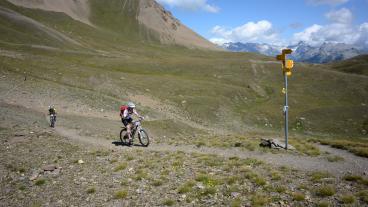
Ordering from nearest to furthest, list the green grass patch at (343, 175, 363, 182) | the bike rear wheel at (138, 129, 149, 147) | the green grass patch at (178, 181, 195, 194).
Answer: the green grass patch at (178, 181, 195, 194), the green grass patch at (343, 175, 363, 182), the bike rear wheel at (138, 129, 149, 147)

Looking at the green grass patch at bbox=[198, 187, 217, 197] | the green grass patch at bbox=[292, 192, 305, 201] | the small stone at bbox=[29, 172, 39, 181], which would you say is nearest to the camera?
the green grass patch at bbox=[292, 192, 305, 201]

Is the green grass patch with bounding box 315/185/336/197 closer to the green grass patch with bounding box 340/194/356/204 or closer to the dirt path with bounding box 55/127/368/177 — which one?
the green grass patch with bounding box 340/194/356/204

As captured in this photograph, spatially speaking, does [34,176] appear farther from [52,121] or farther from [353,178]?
[52,121]

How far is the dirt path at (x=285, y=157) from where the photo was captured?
15.9m

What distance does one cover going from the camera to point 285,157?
18.8 metres

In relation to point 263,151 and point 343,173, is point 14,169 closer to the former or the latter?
point 263,151

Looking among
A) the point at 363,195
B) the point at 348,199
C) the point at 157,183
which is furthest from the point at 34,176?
the point at 363,195

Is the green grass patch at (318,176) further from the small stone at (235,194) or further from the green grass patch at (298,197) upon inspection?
the small stone at (235,194)

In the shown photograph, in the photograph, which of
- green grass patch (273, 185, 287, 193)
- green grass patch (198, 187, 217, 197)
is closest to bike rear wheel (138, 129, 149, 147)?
green grass patch (198, 187, 217, 197)

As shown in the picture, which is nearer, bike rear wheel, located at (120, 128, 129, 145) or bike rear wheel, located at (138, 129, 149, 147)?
bike rear wheel, located at (138, 129, 149, 147)

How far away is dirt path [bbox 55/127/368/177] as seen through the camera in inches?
625

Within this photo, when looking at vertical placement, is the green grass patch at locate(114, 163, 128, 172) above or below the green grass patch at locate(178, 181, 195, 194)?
above

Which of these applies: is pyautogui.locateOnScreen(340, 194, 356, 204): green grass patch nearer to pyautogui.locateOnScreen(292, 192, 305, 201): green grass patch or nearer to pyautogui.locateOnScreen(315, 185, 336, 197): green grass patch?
pyautogui.locateOnScreen(315, 185, 336, 197): green grass patch

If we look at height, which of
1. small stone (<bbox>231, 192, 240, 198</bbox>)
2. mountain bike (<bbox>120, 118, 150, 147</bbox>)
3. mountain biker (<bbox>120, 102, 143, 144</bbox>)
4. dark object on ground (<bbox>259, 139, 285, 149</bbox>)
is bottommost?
small stone (<bbox>231, 192, 240, 198</bbox>)
